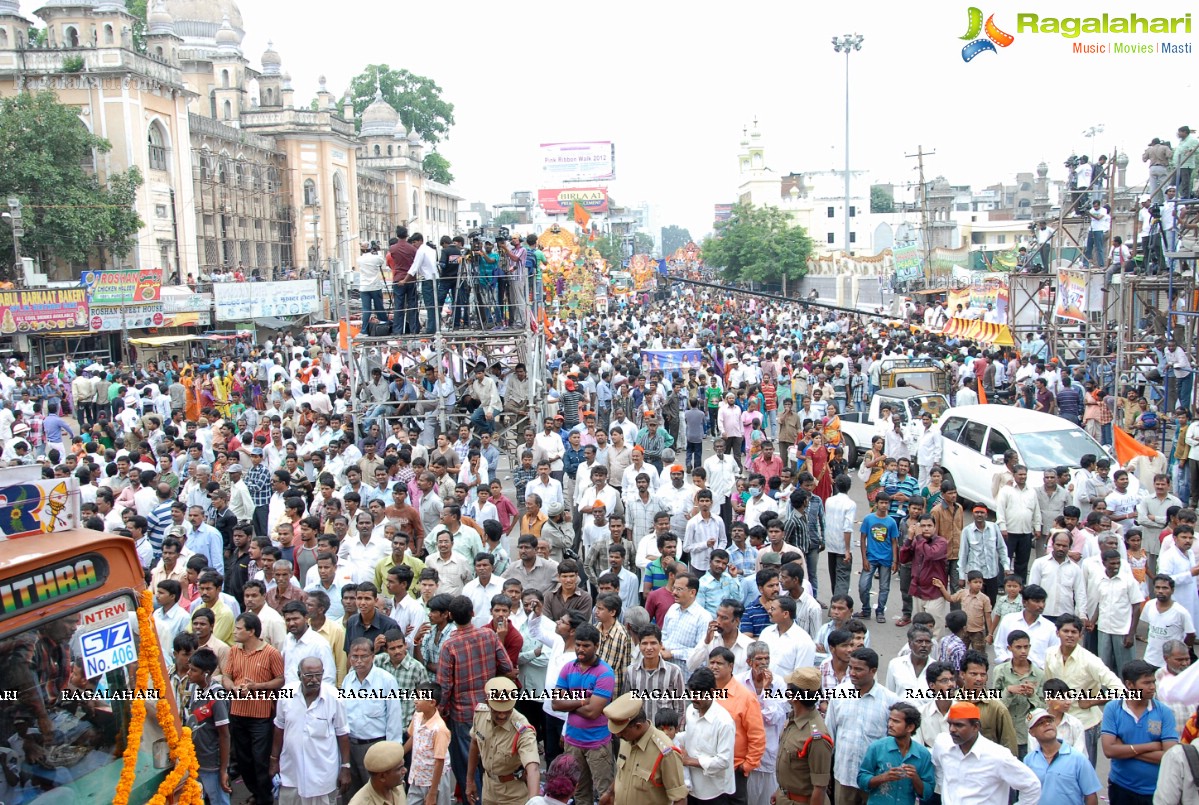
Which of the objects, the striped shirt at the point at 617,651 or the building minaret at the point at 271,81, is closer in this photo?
the striped shirt at the point at 617,651

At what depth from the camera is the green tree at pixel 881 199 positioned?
109619mm

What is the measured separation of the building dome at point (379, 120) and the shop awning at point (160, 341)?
37.7m

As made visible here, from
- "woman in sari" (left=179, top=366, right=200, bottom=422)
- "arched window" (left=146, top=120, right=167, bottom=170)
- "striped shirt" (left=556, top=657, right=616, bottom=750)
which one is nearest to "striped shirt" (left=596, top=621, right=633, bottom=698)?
"striped shirt" (left=556, top=657, right=616, bottom=750)

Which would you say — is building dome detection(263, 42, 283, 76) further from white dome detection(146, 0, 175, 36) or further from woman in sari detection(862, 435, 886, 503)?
woman in sari detection(862, 435, 886, 503)

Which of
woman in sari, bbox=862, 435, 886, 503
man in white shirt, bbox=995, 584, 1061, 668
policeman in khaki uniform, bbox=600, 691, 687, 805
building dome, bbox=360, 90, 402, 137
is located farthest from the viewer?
building dome, bbox=360, 90, 402, 137

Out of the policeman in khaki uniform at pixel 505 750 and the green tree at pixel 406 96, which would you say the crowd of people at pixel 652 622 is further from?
the green tree at pixel 406 96

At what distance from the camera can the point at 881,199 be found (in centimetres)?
11156

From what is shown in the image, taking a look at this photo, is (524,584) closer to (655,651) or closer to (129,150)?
(655,651)

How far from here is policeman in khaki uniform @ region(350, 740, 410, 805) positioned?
483 centimetres

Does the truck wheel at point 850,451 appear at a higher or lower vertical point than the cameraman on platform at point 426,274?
lower

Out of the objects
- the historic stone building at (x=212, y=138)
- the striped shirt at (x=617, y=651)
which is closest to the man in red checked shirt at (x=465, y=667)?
the striped shirt at (x=617, y=651)

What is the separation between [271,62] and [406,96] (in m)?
15.1

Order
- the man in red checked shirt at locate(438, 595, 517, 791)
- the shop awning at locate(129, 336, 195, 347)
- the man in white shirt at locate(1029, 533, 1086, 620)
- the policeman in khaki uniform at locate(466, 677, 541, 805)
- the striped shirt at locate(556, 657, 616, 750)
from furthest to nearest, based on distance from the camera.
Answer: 1. the shop awning at locate(129, 336, 195, 347)
2. the man in white shirt at locate(1029, 533, 1086, 620)
3. the man in red checked shirt at locate(438, 595, 517, 791)
4. the striped shirt at locate(556, 657, 616, 750)
5. the policeman in khaki uniform at locate(466, 677, 541, 805)

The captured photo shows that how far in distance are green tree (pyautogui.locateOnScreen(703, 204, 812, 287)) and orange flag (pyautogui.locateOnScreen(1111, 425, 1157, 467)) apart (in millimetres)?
43708
